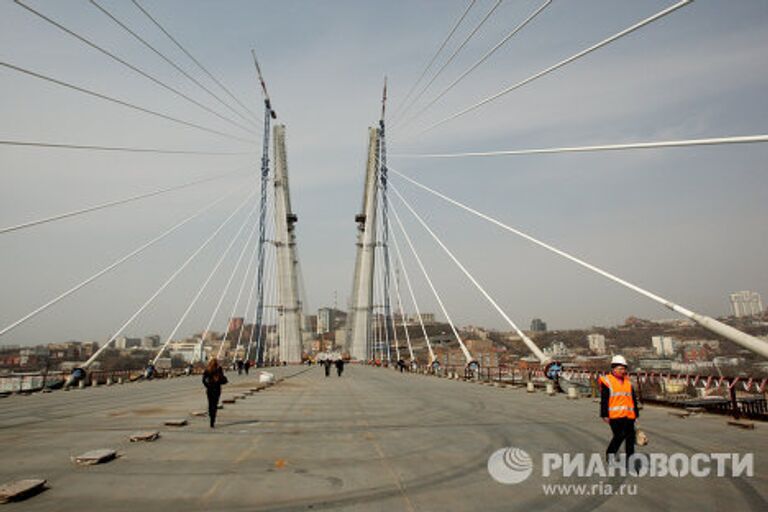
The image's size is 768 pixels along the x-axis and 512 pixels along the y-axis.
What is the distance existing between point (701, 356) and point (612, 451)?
85294 millimetres

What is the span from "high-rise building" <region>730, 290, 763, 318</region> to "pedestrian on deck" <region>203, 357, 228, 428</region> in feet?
582

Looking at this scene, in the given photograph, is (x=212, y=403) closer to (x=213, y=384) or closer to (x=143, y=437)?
(x=213, y=384)

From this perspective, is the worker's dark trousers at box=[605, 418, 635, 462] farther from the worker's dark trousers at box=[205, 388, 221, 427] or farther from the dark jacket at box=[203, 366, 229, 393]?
the dark jacket at box=[203, 366, 229, 393]

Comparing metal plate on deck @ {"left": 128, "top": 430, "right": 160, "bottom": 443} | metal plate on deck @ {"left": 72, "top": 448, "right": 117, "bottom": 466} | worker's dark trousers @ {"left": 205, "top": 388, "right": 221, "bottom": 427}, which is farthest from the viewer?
worker's dark trousers @ {"left": 205, "top": 388, "right": 221, "bottom": 427}

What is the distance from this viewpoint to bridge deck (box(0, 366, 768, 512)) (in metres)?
5.60

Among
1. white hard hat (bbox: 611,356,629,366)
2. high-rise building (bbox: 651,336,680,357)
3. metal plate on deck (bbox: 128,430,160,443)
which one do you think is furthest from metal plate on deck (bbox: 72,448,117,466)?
high-rise building (bbox: 651,336,680,357)

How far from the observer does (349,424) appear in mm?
11797

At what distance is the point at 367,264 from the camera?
2584 inches

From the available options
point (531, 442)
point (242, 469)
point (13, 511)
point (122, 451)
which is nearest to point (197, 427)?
point (122, 451)

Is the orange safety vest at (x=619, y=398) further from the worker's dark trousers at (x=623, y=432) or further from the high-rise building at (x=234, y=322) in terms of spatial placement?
the high-rise building at (x=234, y=322)

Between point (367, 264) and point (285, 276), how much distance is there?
40.8 ft

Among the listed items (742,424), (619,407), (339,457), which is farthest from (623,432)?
(742,424)
